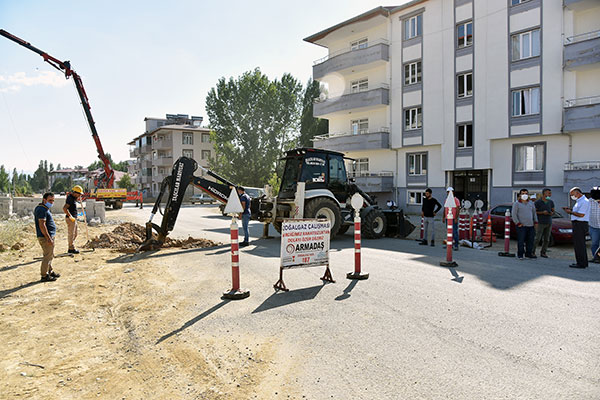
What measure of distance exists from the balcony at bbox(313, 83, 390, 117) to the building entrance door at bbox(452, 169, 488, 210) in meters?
7.58

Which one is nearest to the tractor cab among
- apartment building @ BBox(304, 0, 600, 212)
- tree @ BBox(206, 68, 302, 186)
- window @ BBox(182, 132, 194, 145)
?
apartment building @ BBox(304, 0, 600, 212)

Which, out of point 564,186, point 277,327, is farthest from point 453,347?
point 564,186

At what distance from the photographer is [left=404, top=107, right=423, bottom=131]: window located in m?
28.1

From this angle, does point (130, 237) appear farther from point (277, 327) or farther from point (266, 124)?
point (266, 124)

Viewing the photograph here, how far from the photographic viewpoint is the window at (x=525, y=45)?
22484 mm

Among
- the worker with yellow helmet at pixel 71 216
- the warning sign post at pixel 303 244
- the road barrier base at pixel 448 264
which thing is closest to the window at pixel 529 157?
the road barrier base at pixel 448 264

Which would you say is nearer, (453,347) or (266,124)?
(453,347)

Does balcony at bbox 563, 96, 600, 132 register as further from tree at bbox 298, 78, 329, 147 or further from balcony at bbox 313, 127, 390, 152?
tree at bbox 298, 78, 329, 147

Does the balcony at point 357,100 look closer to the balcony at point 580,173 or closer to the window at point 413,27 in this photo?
the window at point 413,27

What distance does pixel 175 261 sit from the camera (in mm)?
10125

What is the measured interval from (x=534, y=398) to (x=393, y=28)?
30.1 metres

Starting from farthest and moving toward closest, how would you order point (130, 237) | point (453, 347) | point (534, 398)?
point (130, 237)
point (453, 347)
point (534, 398)

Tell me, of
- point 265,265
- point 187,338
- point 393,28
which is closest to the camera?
point 187,338

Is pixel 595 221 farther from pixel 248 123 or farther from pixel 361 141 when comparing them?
pixel 248 123
